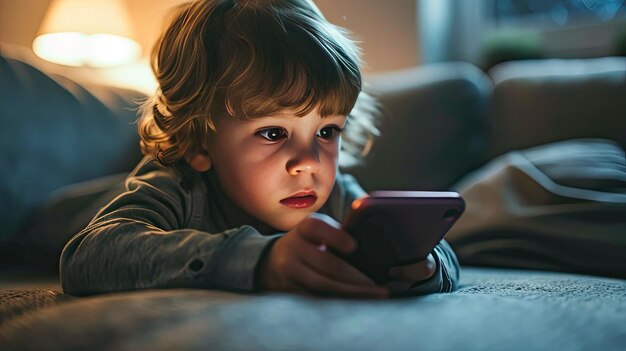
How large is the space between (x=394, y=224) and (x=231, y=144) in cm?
37

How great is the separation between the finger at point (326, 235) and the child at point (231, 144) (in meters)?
0.08

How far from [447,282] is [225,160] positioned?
35 cm

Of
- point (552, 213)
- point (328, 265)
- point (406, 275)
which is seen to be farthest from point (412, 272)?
point (552, 213)

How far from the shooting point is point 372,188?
4.81 feet

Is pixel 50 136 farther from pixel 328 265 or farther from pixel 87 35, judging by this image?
pixel 87 35

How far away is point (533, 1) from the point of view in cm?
268

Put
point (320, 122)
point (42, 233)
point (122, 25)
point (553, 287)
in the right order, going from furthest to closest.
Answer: point (122, 25), point (42, 233), point (320, 122), point (553, 287)

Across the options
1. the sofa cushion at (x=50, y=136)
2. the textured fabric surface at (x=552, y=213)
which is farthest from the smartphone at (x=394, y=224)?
the sofa cushion at (x=50, y=136)

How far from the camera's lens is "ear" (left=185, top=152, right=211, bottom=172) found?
37.5 inches

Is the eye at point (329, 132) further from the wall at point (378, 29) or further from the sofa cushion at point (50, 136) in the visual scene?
the wall at point (378, 29)

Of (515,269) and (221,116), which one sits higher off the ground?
(221,116)

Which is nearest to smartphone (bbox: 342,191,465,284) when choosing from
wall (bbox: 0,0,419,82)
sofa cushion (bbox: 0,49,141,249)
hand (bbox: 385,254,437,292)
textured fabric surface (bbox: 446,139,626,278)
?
hand (bbox: 385,254,437,292)

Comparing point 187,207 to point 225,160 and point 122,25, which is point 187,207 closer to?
point 225,160

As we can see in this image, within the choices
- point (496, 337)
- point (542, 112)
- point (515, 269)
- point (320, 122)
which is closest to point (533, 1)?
point (542, 112)
